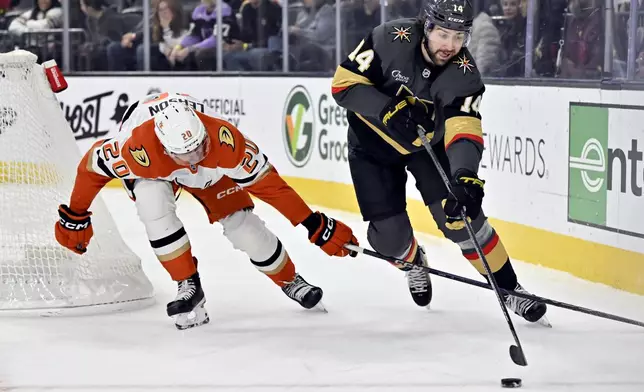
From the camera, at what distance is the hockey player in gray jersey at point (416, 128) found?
3.87 metres

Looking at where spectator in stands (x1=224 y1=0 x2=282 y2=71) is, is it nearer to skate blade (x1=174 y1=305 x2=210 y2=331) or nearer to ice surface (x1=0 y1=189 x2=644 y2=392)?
ice surface (x1=0 y1=189 x2=644 y2=392)

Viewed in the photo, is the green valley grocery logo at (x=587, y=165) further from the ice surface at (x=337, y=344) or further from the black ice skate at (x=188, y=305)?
the black ice skate at (x=188, y=305)

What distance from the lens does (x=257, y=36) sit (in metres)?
8.93

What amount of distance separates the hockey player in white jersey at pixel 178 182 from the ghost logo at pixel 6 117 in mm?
692

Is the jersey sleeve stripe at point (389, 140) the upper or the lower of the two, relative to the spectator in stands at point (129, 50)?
lower

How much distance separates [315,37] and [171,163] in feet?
14.4

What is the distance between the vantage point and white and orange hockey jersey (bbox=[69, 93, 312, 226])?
13.1 ft

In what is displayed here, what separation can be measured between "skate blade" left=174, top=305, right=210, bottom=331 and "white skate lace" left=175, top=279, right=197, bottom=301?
62 mm

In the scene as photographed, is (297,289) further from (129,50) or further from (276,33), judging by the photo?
(129,50)

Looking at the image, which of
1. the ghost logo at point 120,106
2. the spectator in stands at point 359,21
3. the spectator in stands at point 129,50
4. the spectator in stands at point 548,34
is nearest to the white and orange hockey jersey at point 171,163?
the spectator in stands at point 548,34

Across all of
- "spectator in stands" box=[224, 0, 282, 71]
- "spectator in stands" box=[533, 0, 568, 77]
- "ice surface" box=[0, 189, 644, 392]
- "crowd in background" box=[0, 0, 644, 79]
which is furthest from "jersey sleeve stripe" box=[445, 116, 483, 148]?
"spectator in stands" box=[224, 0, 282, 71]

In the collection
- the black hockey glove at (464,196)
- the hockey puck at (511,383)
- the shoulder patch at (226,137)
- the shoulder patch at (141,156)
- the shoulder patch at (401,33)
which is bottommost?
the hockey puck at (511,383)

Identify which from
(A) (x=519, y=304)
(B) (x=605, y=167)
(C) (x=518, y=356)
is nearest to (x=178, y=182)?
(A) (x=519, y=304)

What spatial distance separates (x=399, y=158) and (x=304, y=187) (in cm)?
392
